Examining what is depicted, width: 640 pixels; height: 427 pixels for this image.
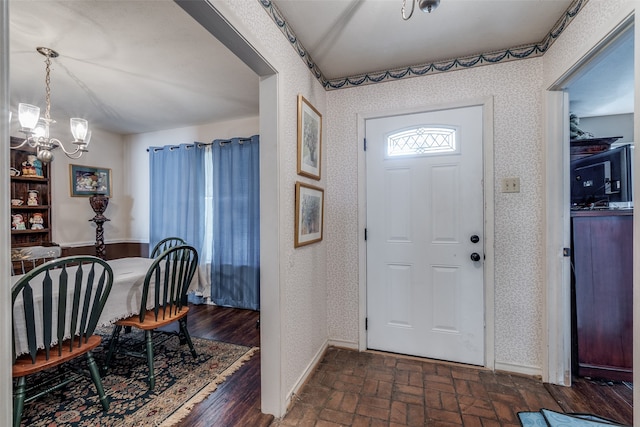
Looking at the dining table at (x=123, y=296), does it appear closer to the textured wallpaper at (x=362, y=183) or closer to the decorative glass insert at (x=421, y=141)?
the textured wallpaper at (x=362, y=183)

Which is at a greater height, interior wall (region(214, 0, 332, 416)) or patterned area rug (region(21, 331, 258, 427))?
interior wall (region(214, 0, 332, 416))

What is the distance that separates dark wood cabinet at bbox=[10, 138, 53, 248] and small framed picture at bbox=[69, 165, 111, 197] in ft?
0.95

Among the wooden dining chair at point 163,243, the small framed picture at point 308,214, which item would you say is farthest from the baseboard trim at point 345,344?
the wooden dining chair at point 163,243

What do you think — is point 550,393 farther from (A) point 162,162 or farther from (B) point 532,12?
(A) point 162,162

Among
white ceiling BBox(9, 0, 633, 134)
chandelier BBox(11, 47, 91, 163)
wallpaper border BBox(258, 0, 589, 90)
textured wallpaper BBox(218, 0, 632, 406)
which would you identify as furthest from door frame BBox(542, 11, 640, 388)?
chandelier BBox(11, 47, 91, 163)

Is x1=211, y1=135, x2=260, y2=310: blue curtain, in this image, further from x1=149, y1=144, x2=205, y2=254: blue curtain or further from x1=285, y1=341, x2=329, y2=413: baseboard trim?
x1=285, y1=341, x2=329, y2=413: baseboard trim

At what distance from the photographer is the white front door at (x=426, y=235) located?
85.0 inches

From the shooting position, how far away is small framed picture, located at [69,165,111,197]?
3.76m

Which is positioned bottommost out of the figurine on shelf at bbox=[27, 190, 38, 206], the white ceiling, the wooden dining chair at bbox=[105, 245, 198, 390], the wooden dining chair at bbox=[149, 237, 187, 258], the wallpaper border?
the wooden dining chair at bbox=[105, 245, 198, 390]

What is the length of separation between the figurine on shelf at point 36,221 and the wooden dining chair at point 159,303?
228 centimetres

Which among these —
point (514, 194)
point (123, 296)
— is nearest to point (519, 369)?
point (514, 194)

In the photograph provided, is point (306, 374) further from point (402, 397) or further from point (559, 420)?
point (559, 420)

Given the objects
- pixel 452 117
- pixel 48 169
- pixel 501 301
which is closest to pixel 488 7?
pixel 452 117

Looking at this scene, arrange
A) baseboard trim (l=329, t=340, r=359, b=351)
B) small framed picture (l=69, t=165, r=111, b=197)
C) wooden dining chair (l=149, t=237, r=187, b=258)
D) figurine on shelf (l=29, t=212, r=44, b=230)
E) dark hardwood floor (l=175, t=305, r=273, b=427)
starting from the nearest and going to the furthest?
dark hardwood floor (l=175, t=305, r=273, b=427) < baseboard trim (l=329, t=340, r=359, b=351) < wooden dining chair (l=149, t=237, r=187, b=258) < figurine on shelf (l=29, t=212, r=44, b=230) < small framed picture (l=69, t=165, r=111, b=197)
